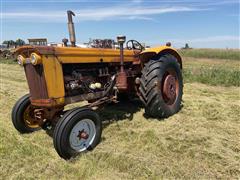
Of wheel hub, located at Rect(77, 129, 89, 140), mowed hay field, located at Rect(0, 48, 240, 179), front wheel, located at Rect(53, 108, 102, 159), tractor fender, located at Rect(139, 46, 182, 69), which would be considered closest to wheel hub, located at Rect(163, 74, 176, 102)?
mowed hay field, located at Rect(0, 48, 240, 179)

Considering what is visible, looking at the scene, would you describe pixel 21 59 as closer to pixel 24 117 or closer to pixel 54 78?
pixel 54 78

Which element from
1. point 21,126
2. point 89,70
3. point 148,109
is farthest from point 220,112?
point 21,126

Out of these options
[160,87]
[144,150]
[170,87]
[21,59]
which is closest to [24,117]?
[21,59]

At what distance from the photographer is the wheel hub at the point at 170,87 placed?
18.7ft

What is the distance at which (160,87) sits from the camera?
215 inches

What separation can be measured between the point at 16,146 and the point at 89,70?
1.63m

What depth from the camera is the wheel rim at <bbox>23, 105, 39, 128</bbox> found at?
5.23 meters

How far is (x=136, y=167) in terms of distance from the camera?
3.78m

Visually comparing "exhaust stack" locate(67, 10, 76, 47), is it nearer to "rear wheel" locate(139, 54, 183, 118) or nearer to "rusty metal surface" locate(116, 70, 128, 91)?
"rusty metal surface" locate(116, 70, 128, 91)

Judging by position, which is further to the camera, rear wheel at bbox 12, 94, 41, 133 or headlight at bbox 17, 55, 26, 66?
rear wheel at bbox 12, 94, 41, 133

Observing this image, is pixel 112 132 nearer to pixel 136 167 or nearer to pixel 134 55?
pixel 136 167

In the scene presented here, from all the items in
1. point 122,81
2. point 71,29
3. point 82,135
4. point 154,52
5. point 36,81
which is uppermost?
point 71,29

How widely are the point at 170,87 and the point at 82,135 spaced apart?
2178mm

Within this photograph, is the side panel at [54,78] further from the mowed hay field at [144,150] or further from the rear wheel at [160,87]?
the rear wheel at [160,87]
